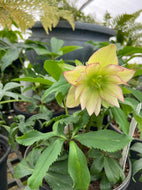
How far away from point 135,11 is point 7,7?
80cm

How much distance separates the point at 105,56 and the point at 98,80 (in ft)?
0.17

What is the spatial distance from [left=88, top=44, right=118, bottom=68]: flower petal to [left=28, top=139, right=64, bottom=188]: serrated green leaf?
200mm

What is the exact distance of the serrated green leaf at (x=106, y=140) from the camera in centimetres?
34

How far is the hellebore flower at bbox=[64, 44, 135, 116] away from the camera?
0.32 meters

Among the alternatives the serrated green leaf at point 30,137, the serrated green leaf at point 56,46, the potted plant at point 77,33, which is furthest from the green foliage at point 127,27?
the serrated green leaf at point 30,137

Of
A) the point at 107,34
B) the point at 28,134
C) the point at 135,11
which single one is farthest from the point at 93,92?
the point at 135,11

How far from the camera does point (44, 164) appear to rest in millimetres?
341

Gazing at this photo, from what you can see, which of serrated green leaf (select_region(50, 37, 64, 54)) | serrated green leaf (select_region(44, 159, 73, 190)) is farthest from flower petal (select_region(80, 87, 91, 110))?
serrated green leaf (select_region(50, 37, 64, 54))

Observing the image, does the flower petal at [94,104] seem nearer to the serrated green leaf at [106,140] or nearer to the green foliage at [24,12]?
the serrated green leaf at [106,140]

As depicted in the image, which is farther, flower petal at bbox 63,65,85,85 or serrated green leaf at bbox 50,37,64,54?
serrated green leaf at bbox 50,37,64,54

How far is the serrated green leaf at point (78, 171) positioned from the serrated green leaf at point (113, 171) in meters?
0.13

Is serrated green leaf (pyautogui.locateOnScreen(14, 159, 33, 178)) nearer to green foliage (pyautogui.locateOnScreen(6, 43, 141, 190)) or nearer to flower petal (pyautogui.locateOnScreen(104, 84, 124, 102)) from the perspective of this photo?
green foliage (pyautogui.locateOnScreen(6, 43, 141, 190))

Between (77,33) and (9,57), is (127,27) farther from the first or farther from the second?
(9,57)

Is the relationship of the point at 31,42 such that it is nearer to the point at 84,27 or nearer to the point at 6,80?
the point at 84,27
